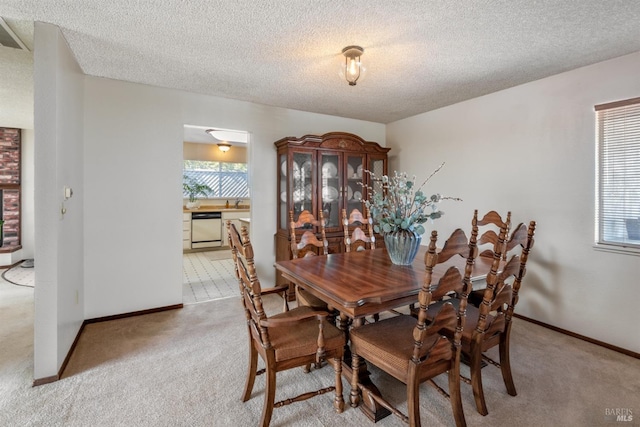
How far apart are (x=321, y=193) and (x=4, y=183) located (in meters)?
5.36

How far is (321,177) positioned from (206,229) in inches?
146

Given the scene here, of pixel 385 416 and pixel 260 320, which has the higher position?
pixel 260 320

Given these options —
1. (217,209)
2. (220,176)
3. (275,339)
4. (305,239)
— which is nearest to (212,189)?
(220,176)

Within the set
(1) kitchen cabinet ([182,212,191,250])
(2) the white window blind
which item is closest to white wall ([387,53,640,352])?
(2) the white window blind

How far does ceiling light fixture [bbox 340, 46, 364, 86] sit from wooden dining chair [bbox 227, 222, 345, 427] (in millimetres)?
1488

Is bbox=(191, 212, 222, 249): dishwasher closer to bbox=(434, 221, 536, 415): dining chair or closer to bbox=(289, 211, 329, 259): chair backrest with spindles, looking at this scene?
bbox=(289, 211, 329, 259): chair backrest with spindles

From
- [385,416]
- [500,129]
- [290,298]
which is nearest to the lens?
[385,416]

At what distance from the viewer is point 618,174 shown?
2.53 metres

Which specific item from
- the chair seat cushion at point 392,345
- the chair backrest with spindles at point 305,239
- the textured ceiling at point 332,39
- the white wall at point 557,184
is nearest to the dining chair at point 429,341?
the chair seat cushion at point 392,345

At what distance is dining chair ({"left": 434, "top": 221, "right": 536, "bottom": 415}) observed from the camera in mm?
1604

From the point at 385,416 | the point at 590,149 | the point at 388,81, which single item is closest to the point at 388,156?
the point at 388,81

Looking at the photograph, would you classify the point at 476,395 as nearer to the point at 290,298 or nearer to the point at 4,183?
the point at 290,298

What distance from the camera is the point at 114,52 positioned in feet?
7.97

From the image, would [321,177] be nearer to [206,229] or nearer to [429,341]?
[429,341]
